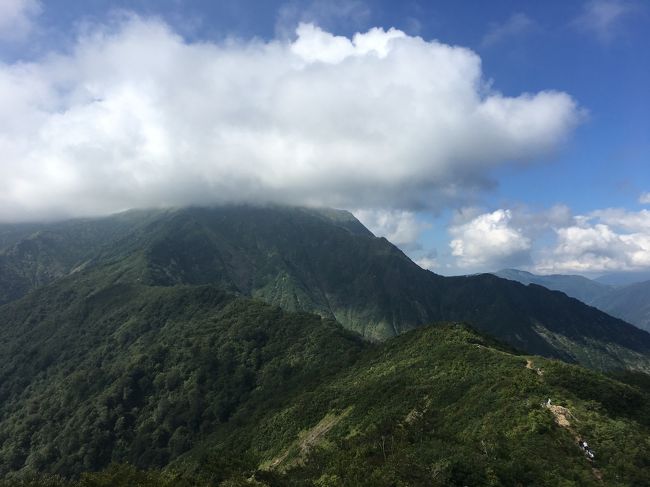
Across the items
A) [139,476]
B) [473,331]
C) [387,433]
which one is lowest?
[139,476]

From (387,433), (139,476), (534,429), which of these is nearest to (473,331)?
(387,433)

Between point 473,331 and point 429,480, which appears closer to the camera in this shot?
point 429,480

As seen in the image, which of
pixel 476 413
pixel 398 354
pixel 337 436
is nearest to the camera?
pixel 476 413

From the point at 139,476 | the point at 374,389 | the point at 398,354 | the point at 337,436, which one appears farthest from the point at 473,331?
the point at 139,476

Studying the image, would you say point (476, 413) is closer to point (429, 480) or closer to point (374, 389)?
point (429, 480)

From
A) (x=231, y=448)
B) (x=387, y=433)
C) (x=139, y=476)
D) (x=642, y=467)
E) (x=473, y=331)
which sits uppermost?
(x=473, y=331)

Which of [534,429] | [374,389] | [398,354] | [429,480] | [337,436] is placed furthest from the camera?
[398,354]

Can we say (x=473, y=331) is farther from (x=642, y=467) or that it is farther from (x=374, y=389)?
(x=642, y=467)

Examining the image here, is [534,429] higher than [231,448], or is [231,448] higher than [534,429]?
[534,429]

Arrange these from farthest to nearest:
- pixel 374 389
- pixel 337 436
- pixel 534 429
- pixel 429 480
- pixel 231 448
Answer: pixel 231 448
pixel 374 389
pixel 337 436
pixel 534 429
pixel 429 480
